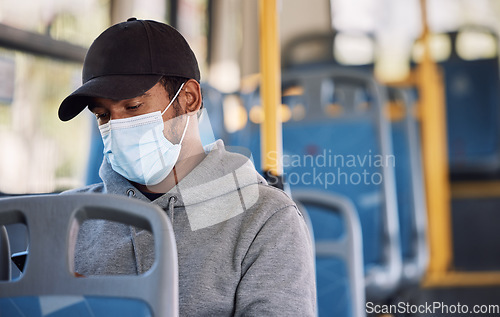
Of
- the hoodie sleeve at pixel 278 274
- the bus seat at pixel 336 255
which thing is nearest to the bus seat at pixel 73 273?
the hoodie sleeve at pixel 278 274

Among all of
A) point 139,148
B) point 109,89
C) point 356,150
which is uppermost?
point 109,89

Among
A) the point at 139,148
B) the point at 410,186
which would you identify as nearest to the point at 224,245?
the point at 139,148

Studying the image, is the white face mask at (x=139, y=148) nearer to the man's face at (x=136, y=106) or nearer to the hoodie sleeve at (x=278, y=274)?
the man's face at (x=136, y=106)

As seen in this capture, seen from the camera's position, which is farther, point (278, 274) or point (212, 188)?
point (212, 188)

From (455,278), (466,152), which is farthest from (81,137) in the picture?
(466,152)

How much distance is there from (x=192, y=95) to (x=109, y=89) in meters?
0.19

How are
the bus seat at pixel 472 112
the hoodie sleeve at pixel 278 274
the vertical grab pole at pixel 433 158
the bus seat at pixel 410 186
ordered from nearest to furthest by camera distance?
the hoodie sleeve at pixel 278 274
the bus seat at pixel 410 186
the vertical grab pole at pixel 433 158
the bus seat at pixel 472 112

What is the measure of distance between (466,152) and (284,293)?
11.7 ft

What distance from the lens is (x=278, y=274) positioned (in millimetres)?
1038

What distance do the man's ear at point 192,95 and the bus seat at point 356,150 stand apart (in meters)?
1.47

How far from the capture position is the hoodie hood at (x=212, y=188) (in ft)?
3.75

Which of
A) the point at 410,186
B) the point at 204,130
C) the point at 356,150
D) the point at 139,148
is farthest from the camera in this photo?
the point at 410,186

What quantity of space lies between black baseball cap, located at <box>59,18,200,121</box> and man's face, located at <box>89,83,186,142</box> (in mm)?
25

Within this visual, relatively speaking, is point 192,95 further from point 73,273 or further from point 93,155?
point 93,155
